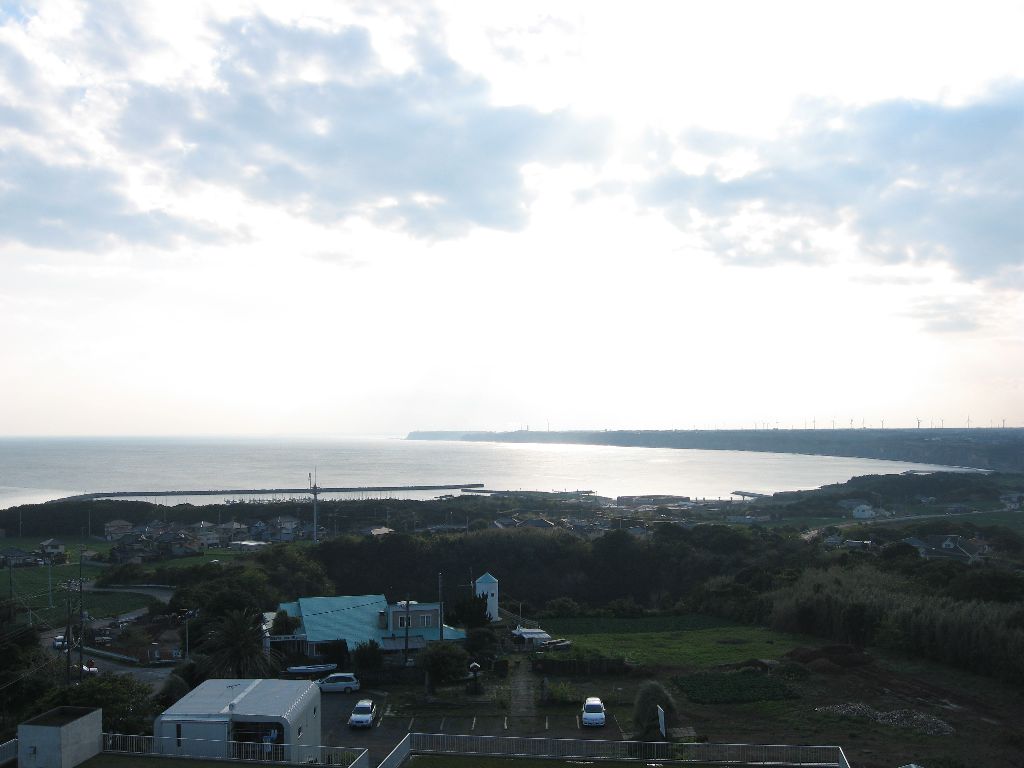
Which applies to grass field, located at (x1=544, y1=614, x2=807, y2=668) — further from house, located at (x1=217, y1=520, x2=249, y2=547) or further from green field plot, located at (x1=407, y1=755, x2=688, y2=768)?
house, located at (x1=217, y1=520, x2=249, y2=547)

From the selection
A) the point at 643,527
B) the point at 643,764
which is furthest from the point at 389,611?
the point at 643,527

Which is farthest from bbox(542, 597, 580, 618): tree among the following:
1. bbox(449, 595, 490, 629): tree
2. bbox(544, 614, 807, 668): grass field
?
bbox(449, 595, 490, 629): tree

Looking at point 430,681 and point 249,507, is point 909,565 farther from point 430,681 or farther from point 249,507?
point 249,507

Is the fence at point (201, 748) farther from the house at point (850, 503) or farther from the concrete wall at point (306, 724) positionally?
the house at point (850, 503)

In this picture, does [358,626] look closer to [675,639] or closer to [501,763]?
[675,639]

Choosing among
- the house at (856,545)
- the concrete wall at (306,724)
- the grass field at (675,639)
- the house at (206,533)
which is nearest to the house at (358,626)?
the grass field at (675,639)
